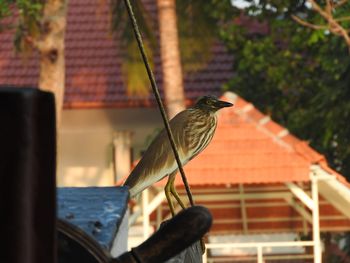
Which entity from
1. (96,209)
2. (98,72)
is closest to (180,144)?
(96,209)

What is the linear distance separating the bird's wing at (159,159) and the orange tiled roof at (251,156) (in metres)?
19.6

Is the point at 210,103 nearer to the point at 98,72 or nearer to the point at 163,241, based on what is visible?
the point at 163,241

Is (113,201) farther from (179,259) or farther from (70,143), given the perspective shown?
(70,143)

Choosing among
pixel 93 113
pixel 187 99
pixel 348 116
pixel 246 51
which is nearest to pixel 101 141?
pixel 93 113

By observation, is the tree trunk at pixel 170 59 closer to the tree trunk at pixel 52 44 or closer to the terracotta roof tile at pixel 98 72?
the tree trunk at pixel 52 44

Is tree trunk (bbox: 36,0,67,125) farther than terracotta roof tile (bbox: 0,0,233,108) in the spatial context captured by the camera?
No

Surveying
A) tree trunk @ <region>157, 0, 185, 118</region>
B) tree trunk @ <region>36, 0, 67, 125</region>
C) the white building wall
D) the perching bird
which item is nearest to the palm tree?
tree trunk @ <region>36, 0, 67, 125</region>

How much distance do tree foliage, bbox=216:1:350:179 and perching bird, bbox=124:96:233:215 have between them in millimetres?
22600

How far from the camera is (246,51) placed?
3170cm

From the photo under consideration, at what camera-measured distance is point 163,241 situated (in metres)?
1.59

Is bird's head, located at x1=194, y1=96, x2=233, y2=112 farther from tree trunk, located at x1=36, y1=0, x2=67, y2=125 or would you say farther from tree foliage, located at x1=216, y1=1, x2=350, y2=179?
tree trunk, located at x1=36, y1=0, x2=67, y2=125

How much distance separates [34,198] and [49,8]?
91.2ft

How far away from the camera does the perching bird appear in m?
5.24

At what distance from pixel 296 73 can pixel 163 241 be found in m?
31.1
